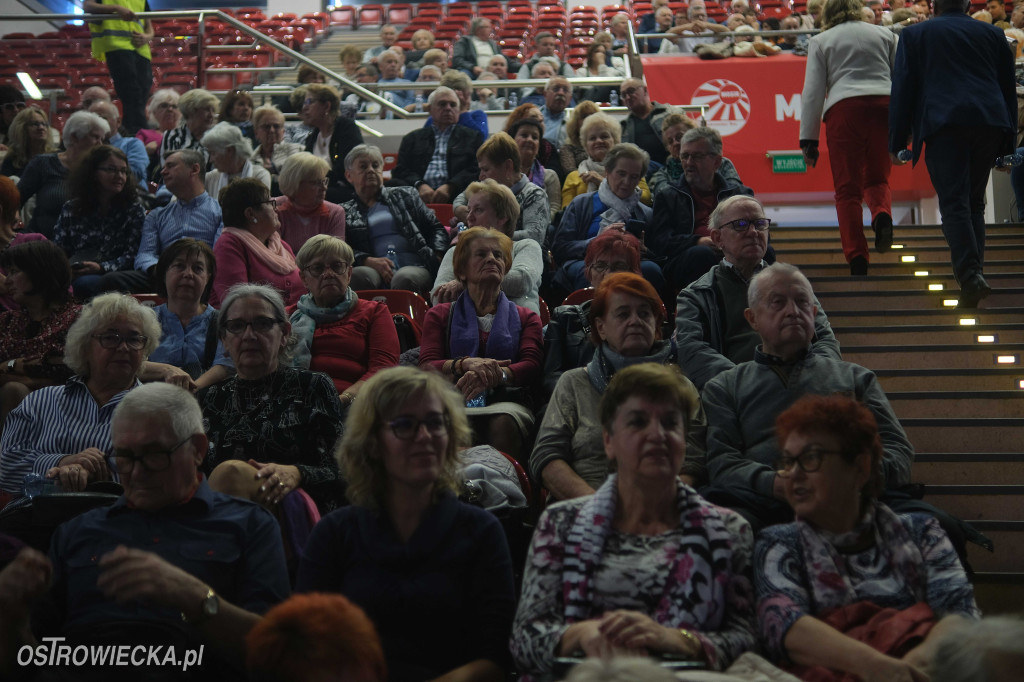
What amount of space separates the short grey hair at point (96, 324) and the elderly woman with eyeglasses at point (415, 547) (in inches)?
43.6

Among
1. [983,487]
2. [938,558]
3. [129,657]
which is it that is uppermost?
[938,558]

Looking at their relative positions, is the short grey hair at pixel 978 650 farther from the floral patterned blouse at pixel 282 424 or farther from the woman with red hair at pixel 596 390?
the floral patterned blouse at pixel 282 424

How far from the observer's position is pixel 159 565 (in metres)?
2.06

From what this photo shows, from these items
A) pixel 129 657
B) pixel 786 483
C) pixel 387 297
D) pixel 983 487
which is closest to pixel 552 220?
pixel 387 297

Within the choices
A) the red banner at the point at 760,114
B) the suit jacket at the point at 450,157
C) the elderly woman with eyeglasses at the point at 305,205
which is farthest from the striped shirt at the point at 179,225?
the red banner at the point at 760,114

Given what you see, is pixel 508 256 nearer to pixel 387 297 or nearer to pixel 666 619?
pixel 387 297

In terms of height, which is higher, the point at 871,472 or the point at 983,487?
the point at 871,472

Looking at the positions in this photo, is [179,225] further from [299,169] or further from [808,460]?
[808,460]

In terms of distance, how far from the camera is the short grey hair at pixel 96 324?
124 inches

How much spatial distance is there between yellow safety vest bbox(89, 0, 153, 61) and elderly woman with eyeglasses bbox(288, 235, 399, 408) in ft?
18.8

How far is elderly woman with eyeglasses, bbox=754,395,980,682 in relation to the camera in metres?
2.03

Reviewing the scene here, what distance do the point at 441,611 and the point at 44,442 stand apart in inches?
59.6

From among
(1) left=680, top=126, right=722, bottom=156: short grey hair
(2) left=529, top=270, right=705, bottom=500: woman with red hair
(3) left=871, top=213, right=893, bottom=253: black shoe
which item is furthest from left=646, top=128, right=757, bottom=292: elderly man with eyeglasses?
(2) left=529, top=270, right=705, bottom=500: woman with red hair

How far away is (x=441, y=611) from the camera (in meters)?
2.17
